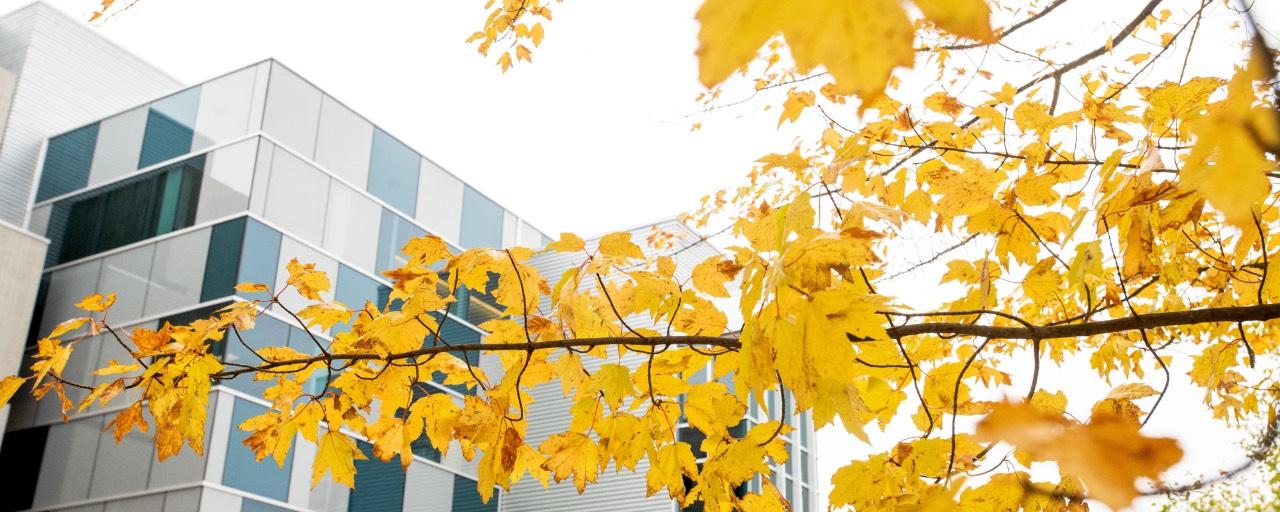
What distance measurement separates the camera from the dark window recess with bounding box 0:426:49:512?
894 cm

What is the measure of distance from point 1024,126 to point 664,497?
10.2m

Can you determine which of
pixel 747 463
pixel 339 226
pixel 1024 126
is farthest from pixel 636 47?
pixel 339 226

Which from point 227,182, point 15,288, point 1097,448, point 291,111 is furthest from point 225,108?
point 1097,448

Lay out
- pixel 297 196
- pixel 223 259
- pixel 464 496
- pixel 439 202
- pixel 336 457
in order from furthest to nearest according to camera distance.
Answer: pixel 439 202
pixel 464 496
pixel 297 196
pixel 223 259
pixel 336 457

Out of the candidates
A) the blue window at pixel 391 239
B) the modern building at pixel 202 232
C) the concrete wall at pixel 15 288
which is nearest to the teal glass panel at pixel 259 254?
the modern building at pixel 202 232

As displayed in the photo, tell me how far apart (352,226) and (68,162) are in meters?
3.88

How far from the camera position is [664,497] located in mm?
11609

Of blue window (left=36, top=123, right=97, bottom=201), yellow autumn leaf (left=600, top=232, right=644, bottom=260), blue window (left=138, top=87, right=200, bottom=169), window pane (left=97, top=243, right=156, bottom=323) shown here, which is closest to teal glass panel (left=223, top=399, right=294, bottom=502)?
window pane (left=97, top=243, right=156, bottom=323)

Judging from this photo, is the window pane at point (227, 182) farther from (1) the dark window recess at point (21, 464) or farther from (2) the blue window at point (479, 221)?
(2) the blue window at point (479, 221)

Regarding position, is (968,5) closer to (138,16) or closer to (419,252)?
(419,252)

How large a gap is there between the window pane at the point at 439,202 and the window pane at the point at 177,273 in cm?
300

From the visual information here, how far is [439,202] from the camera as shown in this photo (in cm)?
1204

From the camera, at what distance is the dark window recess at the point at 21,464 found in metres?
8.94

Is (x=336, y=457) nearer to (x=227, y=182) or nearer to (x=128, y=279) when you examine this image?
(x=227, y=182)
